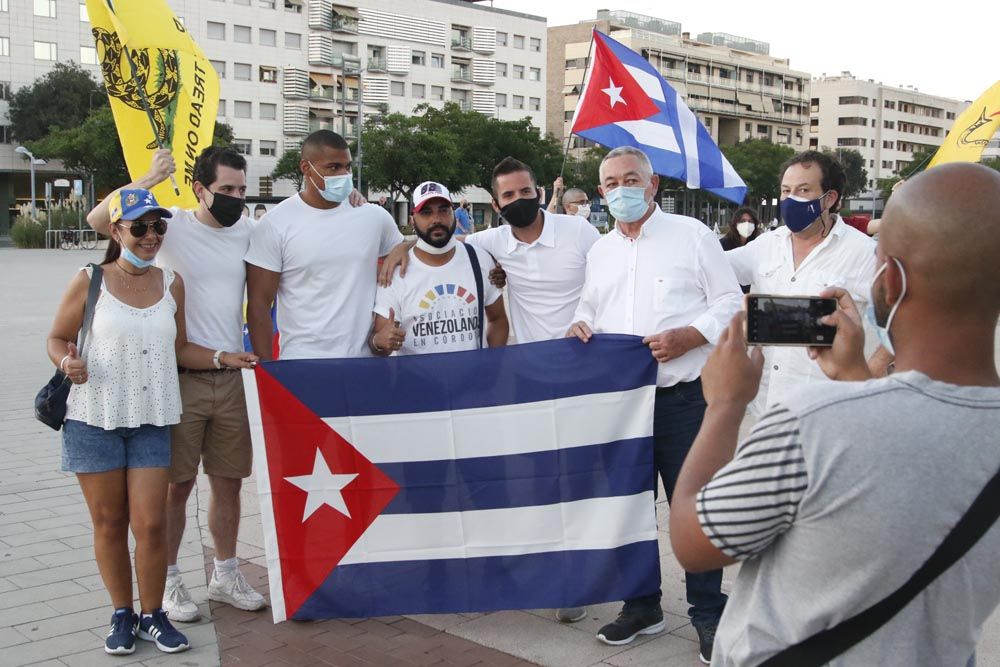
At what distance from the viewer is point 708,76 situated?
4889 inches

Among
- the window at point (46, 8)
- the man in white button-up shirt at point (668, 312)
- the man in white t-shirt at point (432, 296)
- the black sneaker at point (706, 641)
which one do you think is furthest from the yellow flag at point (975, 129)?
the window at point (46, 8)

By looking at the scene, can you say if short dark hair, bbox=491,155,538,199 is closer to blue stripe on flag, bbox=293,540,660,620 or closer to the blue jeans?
the blue jeans

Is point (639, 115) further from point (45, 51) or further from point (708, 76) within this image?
point (708, 76)

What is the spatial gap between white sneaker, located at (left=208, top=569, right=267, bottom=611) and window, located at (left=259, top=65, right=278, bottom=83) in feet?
270

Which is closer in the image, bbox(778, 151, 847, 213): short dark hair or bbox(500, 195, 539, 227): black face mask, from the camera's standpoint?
bbox(778, 151, 847, 213): short dark hair

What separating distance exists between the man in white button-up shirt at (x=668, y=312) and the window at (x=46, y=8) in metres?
79.2

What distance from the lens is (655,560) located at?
15.6 feet

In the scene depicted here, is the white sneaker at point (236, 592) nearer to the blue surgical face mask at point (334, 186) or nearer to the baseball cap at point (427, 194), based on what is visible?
the blue surgical face mask at point (334, 186)

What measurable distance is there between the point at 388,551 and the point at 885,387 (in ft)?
11.7

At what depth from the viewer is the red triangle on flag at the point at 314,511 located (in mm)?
4914

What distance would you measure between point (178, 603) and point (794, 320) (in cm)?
407

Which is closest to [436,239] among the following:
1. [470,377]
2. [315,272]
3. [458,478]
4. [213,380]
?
[315,272]

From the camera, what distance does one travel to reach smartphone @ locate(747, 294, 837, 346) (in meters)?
2.03

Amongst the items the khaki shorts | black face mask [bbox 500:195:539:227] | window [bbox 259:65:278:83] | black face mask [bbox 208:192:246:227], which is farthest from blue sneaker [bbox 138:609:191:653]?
window [bbox 259:65:278:83]
